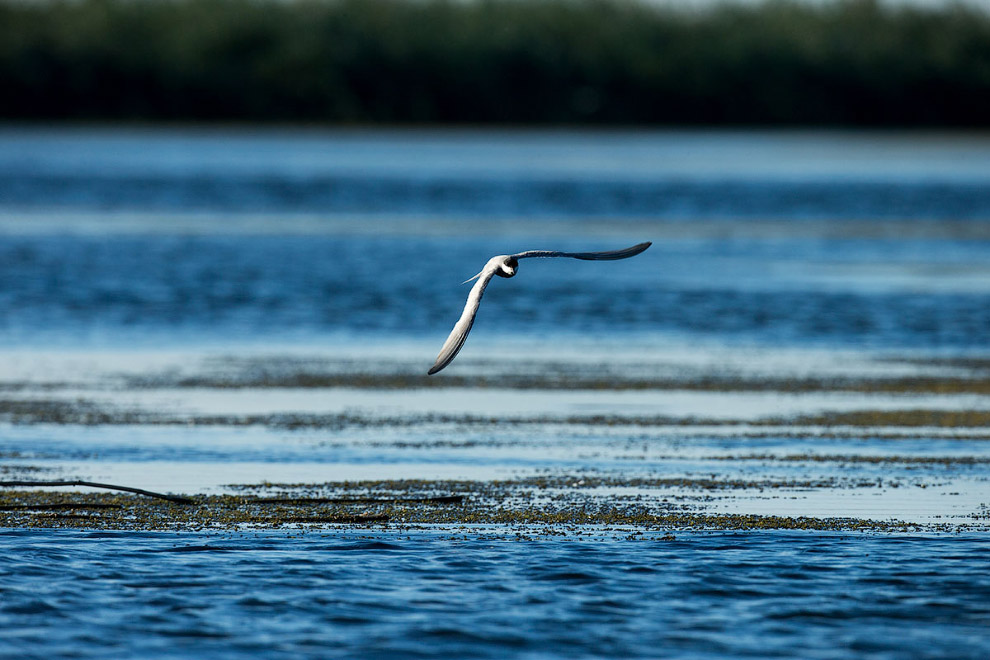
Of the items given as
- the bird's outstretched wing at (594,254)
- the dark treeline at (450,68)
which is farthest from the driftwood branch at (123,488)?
the dark treeline at (450,68)

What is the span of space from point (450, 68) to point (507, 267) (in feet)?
277

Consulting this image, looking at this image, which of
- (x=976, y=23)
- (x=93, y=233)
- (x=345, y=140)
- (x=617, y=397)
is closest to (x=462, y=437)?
(x=617, y=397)

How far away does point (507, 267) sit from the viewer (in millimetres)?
9992

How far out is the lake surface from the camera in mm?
8734

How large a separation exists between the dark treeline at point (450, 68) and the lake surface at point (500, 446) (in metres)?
59.8

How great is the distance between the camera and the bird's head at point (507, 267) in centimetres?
997

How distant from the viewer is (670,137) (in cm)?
9756

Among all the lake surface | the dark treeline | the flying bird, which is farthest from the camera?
the dark treeline

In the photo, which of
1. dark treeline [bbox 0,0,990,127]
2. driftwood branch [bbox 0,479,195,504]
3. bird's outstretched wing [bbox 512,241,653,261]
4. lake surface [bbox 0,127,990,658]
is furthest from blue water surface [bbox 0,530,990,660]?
dark treeline [bbox 0,0,990,127]

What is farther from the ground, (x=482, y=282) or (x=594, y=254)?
(x=594, y=254)

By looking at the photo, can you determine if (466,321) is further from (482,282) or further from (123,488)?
(123,488)

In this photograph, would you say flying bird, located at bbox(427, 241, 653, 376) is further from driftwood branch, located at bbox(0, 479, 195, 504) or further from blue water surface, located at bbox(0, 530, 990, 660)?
driftwood branch, located at bbox(0, 479, 195, 504)

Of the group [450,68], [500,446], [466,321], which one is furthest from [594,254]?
[450,68]

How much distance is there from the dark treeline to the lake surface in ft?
196
